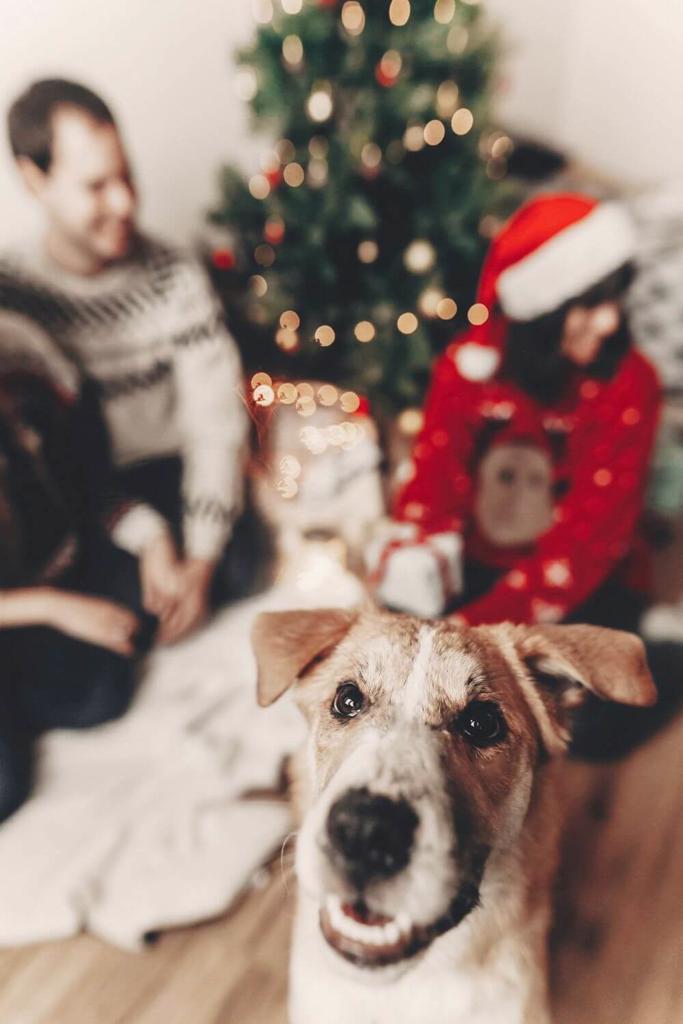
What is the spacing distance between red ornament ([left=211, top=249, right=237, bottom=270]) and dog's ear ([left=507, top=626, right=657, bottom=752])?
2012mm

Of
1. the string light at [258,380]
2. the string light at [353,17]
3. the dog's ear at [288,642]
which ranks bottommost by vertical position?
the dog's ear at [288,642]

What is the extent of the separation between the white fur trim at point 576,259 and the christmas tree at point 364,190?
62cm

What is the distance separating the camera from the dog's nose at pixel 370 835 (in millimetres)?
893

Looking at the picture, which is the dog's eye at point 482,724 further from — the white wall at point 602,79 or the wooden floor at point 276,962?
the white wall at point 602,79

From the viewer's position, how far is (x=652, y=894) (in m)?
1.68

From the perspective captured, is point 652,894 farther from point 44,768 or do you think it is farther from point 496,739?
point 44,768

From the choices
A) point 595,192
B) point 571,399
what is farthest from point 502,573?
point 595,192

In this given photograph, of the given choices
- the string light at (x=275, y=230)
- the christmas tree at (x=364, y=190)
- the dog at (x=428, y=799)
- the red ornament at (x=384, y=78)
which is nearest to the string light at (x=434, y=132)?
the christmas tree at (x=364, y=190)

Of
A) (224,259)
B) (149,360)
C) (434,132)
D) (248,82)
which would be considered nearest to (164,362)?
(149,360)

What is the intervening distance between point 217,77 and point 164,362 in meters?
1.20

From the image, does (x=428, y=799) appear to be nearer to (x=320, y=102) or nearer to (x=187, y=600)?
(x=187, y=600)

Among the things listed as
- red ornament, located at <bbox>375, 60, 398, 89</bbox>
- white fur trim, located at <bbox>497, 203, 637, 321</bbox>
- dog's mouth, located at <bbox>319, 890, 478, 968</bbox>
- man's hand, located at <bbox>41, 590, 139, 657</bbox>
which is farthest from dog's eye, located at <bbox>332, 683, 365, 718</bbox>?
red ornament, located at <bbox>375, 60, 398, 89</bbox>

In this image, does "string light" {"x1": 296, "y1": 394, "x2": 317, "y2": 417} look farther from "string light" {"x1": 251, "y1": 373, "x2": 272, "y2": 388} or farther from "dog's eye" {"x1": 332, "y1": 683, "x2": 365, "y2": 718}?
"dog's eye" {"x1": 332, "y1": 683, "x2": 365, "y2": 718}

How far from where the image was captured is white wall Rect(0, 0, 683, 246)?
6.49 feet
